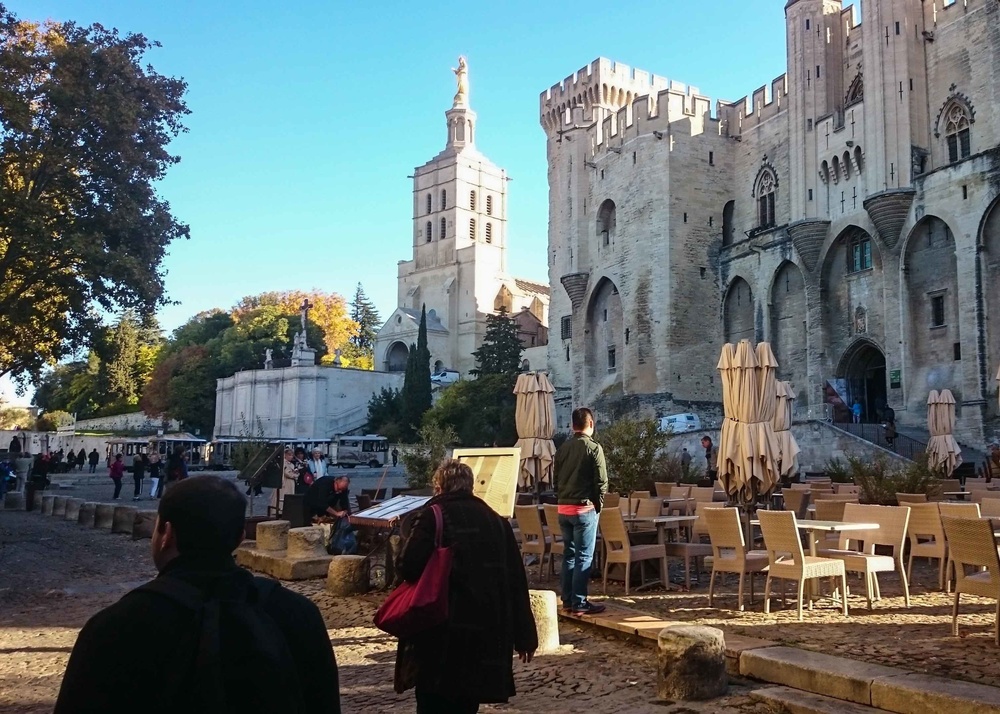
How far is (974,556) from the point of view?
5.82 meters

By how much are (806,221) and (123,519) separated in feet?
90.8

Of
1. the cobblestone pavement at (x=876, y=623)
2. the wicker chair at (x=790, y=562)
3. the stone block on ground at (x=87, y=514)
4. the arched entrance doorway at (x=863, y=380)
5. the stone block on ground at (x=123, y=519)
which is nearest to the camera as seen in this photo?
the cobblestone pavement at (x=876, y=623)

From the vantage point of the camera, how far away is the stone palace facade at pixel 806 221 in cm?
2961

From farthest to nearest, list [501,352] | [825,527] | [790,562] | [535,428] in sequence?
[501,352], [535,428], [825,527], [790,562]

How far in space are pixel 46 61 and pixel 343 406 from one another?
46947 mm

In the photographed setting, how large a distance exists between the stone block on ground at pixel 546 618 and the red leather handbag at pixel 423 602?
2645mm

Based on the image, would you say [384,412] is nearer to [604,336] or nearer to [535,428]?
[604,336]

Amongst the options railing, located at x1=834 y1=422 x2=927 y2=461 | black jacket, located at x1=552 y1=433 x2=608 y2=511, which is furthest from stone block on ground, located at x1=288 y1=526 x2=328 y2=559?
railing, located at x1=834 y1=422 x2=927 y2=461

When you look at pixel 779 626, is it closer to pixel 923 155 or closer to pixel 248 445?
pixel 248 445

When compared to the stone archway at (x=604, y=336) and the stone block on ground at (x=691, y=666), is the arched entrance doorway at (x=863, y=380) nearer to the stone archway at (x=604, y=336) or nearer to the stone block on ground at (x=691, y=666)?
the stone archway at (x=604, y=336)

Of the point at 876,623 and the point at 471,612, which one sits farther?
the point at 876,623

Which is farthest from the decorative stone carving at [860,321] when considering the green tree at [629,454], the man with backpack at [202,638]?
the man with backpack at [202,638]

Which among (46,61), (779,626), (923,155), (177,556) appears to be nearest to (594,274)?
(923,155)

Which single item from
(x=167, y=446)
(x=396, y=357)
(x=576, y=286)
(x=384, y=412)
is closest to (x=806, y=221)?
(x=576, y=286)
